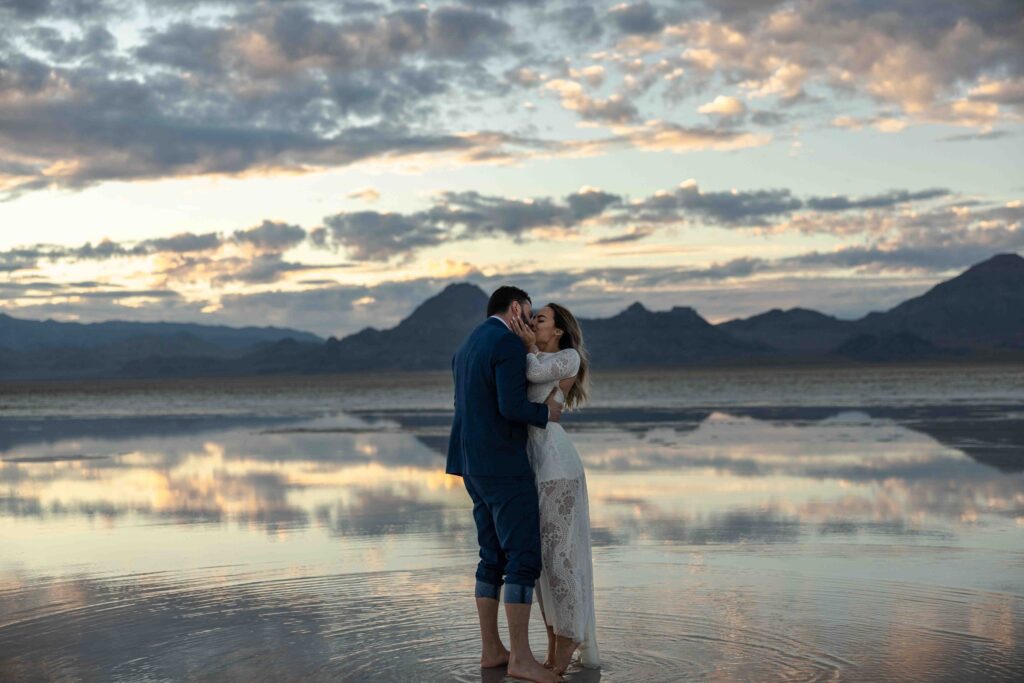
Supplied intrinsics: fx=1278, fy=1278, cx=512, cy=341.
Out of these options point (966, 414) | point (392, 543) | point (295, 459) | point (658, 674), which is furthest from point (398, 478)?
point (966, 414)

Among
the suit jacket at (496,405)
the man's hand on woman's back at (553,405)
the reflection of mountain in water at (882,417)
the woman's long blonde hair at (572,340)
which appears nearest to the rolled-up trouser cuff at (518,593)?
the suit jacket at (496,405)

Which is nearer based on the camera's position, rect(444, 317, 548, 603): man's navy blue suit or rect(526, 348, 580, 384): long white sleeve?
rect(444, 317, 548, 603): man's navy blue suit

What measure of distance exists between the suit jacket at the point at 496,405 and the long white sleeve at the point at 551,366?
0.10 m

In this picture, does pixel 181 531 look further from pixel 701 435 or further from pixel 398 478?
pixel 701 435

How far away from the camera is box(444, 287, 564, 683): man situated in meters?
6.52

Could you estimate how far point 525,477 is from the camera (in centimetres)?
666

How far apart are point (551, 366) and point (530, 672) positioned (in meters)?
1.56

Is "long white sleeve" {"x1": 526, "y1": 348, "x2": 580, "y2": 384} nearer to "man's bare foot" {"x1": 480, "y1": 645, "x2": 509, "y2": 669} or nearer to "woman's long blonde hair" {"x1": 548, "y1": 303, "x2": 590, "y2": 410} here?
"woman's long blonde hair" {"x1": 548, "y1": 303, "x2": 590, "y2": 410}

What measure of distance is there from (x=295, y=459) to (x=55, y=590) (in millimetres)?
11817

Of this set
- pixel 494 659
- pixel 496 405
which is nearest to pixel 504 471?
pixel 496 405

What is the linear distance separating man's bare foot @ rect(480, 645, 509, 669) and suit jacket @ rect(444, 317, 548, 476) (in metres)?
0.95

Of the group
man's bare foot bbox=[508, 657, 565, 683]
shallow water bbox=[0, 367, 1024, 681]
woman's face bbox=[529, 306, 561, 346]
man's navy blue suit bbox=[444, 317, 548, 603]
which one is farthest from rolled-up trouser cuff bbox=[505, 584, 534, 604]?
woman's face bbox=[529, 306, 561, 346]

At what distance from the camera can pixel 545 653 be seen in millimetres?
7078

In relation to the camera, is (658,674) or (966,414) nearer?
(658,674)
